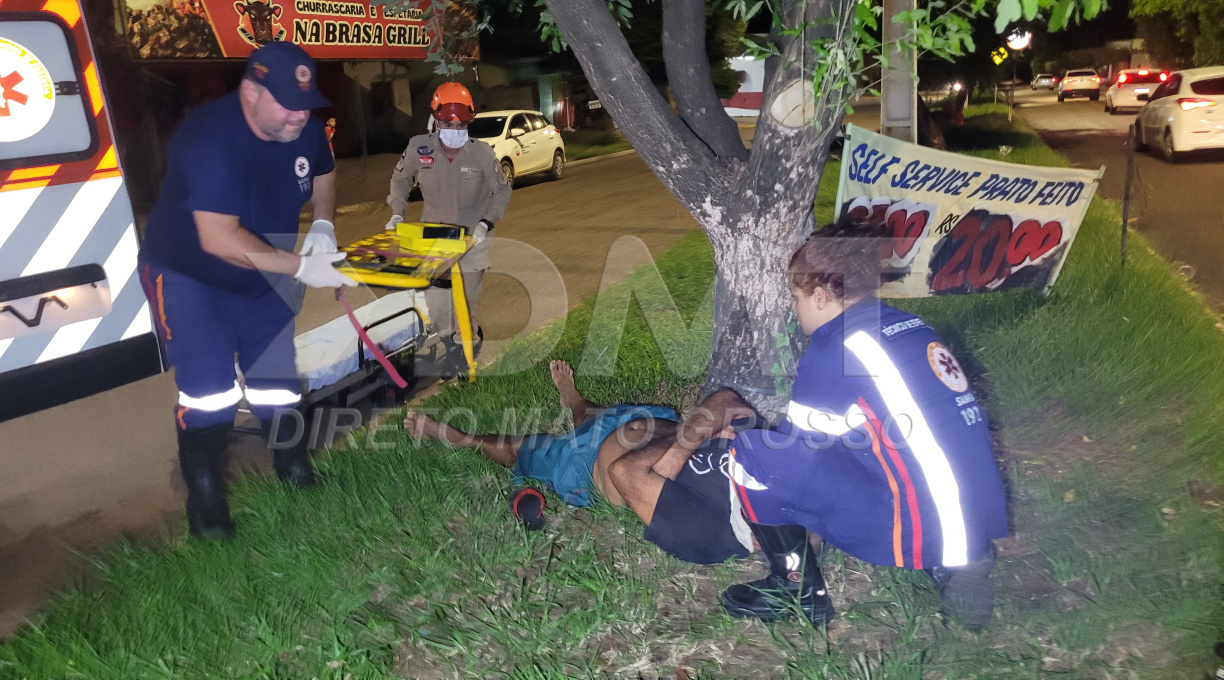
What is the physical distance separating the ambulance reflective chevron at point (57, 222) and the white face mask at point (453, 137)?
71.5 inches

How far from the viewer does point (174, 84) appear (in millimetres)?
16328

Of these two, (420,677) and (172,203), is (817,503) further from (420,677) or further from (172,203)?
(172,203)

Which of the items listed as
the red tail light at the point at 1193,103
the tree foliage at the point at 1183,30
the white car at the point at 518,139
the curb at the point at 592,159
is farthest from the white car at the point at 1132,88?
the white car at the point at 518,139

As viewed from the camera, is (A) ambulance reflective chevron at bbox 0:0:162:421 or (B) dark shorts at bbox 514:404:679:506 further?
(A) ambulance reflective chevron at bbox 0:0:162:421

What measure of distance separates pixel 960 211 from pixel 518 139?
1218 centimetres

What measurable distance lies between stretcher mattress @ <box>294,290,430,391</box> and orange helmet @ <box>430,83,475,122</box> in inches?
42.2

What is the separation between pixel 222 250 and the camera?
3594 mm

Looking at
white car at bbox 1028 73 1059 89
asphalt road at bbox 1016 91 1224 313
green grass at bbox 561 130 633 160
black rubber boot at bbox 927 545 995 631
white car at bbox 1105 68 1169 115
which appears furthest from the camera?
white car at bbox 1028 73 1059 89

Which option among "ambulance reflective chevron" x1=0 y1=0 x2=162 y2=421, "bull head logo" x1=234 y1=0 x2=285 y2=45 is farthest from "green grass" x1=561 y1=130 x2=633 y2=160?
"ambulance reflective chevron" x1=0 y1=0 x2=162 y2=421

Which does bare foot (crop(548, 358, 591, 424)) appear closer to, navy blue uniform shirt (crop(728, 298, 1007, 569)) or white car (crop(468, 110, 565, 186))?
navy blue uniform shirt (crop(728, 298, 1007, 569))

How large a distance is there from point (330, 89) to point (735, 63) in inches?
740

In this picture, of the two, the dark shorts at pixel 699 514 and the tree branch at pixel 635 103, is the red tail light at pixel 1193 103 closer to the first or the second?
the tree branch at pixel 635 103

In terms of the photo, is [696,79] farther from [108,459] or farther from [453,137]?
[108,459]

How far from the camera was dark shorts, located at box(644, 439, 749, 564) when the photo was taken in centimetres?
321
